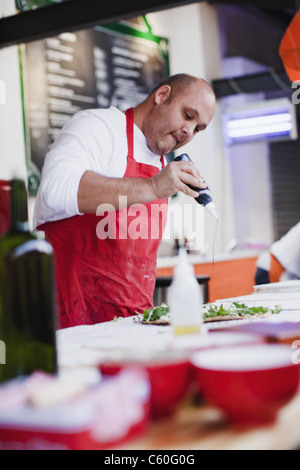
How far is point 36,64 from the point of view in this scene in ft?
13.4

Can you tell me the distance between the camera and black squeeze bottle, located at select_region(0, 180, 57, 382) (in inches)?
34.2

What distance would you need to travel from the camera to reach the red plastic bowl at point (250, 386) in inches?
30.9

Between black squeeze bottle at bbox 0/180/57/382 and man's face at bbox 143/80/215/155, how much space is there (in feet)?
4.99

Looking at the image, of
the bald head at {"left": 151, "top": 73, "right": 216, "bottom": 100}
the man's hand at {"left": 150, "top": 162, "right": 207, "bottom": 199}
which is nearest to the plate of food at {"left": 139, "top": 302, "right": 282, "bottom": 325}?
the man's hand at {"left": 150, "top": 162, "right": 207, "bottom": 199}

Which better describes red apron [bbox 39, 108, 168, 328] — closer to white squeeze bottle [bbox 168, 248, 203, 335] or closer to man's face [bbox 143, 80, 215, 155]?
man's face [bbox 143, 80, 215, 155]

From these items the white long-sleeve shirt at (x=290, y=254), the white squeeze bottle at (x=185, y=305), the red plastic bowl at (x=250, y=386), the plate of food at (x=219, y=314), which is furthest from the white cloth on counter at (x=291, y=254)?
the red plastic bowl at (x=250, y=386)

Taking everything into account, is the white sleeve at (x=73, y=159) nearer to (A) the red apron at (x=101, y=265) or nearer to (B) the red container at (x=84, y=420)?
(A) the red apron at (x=101, y=265)

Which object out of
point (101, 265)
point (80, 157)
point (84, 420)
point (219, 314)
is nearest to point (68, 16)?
point (80, 157)

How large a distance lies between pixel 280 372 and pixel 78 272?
4.64ft

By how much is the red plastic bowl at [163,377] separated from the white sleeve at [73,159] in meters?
1.14

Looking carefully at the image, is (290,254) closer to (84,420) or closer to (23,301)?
(23,301)

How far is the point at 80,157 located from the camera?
2078 millimetres

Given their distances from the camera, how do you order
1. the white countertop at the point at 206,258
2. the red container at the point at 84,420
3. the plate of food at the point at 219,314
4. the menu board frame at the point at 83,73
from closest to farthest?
1. the red container at the point at 84,420
2. the plate of food at the point at 219,314
3. the menu board frame at the point at 83,73
4. the white countertop at the point at 206,258
